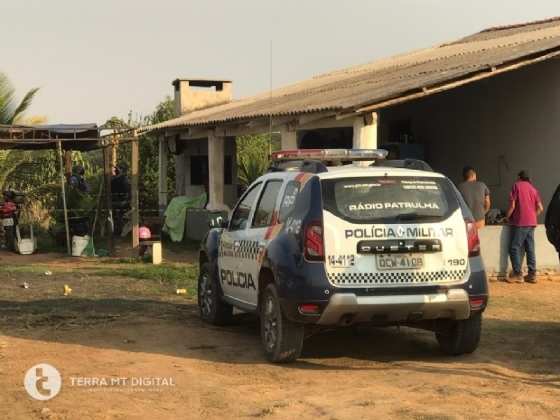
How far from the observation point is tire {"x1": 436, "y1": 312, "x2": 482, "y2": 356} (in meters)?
7.14

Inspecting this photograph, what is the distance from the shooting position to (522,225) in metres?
12.9

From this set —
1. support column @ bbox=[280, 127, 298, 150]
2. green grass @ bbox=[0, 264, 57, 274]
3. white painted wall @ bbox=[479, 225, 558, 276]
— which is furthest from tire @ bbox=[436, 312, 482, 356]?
green grass @ bbox=[0, 264, 57, 274]

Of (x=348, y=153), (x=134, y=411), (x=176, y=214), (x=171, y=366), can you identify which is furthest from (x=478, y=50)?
(x=134, y=411)

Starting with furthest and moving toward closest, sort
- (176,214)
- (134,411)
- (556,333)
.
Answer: (176,214) → (556,333) → (134,411)

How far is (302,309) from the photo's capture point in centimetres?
654

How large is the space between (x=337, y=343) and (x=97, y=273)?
23.6ft

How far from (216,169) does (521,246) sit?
901 centimetres

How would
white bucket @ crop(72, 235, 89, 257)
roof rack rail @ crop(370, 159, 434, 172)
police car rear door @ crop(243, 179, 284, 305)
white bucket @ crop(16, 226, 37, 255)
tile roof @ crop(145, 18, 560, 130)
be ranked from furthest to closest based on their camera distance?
1. white bucket @ crop(16, 226, 37, 255)
2. white bucket @ crop(72, 235, 89, 257)
3. tile roof @ crop(145, 18, 560, 130)
4. roof rack rail @ crop(370, 159, 434, 172)
5. police car rear door @ crop(243, 179, 284, 305)

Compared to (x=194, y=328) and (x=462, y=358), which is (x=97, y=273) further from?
(x=462, y=358)

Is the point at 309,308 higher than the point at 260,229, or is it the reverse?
the point at 260,229

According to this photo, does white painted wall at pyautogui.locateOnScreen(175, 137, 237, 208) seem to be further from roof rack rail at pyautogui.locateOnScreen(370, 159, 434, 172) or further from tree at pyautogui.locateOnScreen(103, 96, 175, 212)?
roof rack rail at pyautogui.locateOnScreen(370, 159, 434, 172)

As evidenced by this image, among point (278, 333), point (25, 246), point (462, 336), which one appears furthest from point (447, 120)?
point (278, 333)

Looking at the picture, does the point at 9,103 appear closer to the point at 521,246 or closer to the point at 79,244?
the point at 79,244

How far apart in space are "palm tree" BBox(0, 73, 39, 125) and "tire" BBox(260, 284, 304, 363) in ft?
50.9
